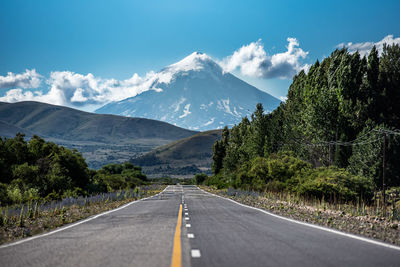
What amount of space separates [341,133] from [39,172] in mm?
32309

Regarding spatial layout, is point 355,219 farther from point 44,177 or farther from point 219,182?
point 219,182

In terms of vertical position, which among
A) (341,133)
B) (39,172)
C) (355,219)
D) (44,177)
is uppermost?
(341,133)

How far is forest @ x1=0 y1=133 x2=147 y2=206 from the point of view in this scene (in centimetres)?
3031

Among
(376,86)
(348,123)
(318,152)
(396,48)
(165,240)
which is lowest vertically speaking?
(165,240)

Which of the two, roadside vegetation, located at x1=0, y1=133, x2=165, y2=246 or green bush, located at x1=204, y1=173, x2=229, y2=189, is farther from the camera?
green bush, located at x1=204, y1=173, x2=229, y2=189

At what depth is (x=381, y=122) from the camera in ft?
132

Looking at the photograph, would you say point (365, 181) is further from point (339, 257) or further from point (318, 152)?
point (339, 257)

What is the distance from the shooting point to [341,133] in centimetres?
4059

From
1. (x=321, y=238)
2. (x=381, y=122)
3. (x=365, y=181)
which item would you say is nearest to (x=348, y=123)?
(x=381, y=122)

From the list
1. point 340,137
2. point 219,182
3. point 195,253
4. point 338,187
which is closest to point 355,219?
point 195,253

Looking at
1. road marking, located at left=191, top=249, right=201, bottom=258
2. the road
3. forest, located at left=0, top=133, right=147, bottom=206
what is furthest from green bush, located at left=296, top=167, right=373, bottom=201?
road marking, located at left=191, top=249, right=201, bottom=258

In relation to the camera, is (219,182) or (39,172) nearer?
(39,172)

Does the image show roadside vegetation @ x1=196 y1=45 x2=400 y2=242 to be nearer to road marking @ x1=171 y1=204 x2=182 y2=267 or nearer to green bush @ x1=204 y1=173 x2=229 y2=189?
green bush @ x1=204 y1=173 x2=229 y2=189

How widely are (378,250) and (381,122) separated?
3719cm
